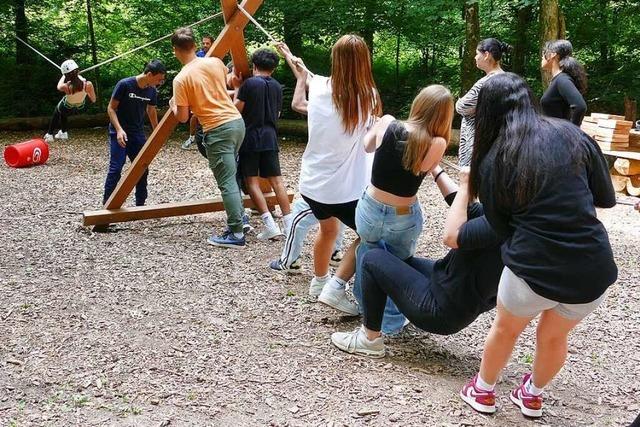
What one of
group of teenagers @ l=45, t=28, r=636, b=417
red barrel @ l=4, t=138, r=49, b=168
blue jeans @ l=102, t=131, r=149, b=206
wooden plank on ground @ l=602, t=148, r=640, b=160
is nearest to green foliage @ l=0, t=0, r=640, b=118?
wooden plank on ground @ l=602, t=148, r=640, b=160

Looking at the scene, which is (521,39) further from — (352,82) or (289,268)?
(352,82)

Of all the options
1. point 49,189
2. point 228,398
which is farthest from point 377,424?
point 49,189

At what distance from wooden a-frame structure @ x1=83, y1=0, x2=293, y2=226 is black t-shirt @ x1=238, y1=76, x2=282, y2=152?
345 millimetres

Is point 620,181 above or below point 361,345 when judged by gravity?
below

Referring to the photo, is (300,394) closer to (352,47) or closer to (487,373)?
(487,373)

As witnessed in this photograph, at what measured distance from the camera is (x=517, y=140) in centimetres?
243

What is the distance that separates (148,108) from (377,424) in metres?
4.64

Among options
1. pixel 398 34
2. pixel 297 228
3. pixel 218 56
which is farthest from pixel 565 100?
pixel 398 34

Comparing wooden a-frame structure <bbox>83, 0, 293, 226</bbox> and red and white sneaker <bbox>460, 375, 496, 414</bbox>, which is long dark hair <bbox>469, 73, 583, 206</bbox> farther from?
wooden a-frame structure <bbox>83, 0, 293, 226</bbox>

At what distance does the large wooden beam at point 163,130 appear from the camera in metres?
5.55

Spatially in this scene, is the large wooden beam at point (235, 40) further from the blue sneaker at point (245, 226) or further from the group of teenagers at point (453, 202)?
the blue sneaker at point (245, 226)

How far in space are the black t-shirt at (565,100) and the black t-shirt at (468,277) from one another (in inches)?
96.6

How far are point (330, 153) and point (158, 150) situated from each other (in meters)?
2.28

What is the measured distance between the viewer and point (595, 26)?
11406 mm
